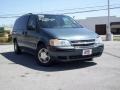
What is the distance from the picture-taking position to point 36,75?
7.39 m

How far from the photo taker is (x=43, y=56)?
8680 millimetres

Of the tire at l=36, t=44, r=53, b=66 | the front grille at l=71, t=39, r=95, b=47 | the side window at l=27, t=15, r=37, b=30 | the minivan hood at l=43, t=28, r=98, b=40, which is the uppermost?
the side window at l=27, t=15, r=37, b=30

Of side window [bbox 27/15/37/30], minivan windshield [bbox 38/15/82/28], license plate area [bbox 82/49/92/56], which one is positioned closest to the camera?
license plate area [bbox 82/49/92/56]

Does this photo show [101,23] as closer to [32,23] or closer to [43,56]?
[32,23]

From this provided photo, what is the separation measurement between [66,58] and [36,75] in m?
1.18

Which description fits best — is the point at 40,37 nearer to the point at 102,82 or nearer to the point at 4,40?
the point at 102,82

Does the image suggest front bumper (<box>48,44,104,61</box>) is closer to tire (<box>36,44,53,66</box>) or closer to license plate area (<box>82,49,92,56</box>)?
license plate area (<box>82,49,92,56</box>)

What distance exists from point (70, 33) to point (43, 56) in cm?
114

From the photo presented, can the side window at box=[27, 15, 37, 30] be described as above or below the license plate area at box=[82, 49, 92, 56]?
above

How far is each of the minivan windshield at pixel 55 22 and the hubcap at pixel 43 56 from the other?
94cm

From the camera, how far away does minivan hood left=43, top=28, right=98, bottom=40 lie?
820 cm

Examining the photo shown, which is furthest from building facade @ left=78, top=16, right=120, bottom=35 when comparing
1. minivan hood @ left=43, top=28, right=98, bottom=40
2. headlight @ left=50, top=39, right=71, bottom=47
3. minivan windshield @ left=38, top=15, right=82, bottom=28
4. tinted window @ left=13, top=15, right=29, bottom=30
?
headlight @ left=50, top=39, right=71, bottom=47

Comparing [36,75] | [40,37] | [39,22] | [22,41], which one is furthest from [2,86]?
[22,41]

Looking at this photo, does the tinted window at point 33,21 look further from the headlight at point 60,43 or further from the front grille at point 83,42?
the front grille at point 83,42
